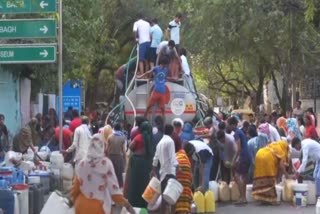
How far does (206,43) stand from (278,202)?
2186cm

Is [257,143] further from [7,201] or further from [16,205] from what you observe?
[7,201]

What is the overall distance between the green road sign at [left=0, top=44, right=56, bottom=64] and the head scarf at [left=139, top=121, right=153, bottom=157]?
3.47 metres

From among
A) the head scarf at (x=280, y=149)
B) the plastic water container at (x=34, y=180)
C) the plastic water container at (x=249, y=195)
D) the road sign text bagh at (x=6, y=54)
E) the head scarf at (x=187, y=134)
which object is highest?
the road sign text bagh at (x=6, y=54)

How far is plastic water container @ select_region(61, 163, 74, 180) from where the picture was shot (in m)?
16.9

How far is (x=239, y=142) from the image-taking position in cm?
1575

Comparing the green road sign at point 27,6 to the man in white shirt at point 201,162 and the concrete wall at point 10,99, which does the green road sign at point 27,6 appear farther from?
the concrete wall at point 10,99

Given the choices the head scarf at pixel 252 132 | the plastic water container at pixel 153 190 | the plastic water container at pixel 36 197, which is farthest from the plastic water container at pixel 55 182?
the head scarf at pixel 252 132

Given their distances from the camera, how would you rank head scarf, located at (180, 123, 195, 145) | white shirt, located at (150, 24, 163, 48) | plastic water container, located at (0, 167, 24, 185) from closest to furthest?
1. plastic water container, located at (0, 167, 24, 185)
2. head scarf, located at (180, 123, 195, 145)
3. white shirt, located at (150, 24, 163, 48)

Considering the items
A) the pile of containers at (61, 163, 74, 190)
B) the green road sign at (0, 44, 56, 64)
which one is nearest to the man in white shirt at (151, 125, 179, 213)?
the green road sign at (0, 44, 56, 64)

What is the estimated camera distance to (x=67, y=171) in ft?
55.9

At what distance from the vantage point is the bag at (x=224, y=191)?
16188mm

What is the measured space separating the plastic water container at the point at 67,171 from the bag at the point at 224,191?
3428 mm

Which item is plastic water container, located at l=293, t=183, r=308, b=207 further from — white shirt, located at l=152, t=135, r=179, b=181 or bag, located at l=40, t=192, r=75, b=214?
bag, located at l=40, t=192, r=75, b=214

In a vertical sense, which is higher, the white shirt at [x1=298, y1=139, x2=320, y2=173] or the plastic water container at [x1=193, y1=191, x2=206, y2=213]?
the white shirt at [x1=298, y1=139, x2=320, y2=173]
